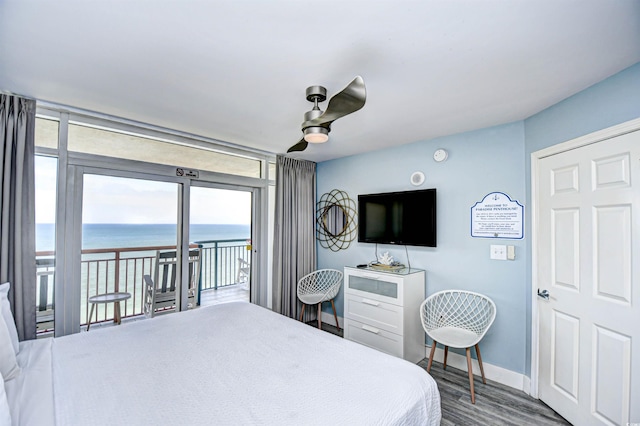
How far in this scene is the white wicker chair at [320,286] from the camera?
4035 mm

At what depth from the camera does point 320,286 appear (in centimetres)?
442

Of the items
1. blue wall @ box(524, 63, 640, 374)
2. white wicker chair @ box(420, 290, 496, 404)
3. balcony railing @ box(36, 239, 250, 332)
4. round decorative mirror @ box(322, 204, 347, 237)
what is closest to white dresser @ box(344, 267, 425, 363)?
white wicker chair @ box(420, 290, 496, 404)

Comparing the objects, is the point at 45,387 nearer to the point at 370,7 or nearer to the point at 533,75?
the point at 370,7

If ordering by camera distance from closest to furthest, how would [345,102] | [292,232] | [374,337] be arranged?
[345,102] → [374,337] → [292,232]

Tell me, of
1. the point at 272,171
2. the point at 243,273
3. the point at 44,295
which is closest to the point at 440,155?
the point at 272,171

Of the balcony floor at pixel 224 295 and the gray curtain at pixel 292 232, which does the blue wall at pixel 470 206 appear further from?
the balcony floor at pixel 224 295

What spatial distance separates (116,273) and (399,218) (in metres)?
3.17

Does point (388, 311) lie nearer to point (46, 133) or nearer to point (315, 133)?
point (315, 133)

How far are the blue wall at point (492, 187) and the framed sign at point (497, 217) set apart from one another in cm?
5

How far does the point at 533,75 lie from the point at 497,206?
129cm

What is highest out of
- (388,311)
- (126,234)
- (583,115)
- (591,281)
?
Answer: (583,115)

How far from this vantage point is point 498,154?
9.46ft

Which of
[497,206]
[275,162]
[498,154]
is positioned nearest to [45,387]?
[275,162]

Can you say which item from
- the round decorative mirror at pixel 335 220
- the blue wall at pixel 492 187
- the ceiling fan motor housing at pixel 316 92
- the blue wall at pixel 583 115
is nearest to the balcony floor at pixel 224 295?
the round decorative mirror at pixel 335 220
